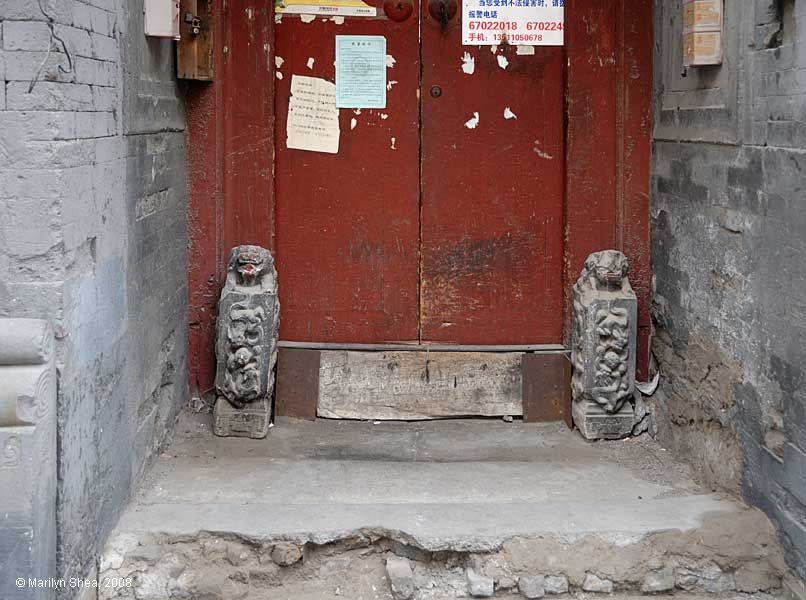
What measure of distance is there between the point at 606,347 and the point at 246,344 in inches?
71.6

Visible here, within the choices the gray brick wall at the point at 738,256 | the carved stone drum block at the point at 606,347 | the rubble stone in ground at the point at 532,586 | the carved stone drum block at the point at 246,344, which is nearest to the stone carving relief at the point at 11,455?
the rubble stone in ground at the point at 532,586

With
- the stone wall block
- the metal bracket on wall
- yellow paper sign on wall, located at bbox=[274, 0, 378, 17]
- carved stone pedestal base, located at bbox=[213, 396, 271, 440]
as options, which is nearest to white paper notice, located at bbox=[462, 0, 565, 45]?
yellow paper sign on wall, located at bbox=[274, 0, 378, 17]

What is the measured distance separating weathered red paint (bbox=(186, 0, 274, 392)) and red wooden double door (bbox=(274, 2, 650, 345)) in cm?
10

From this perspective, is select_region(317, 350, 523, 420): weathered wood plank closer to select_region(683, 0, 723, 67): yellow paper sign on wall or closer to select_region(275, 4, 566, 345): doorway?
select_region(275, 4, 566, 345): doorway

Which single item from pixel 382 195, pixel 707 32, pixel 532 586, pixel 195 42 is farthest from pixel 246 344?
pixel 707 32

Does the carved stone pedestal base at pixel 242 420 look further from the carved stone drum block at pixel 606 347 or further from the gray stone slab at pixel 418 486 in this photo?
the carved stone drum block at pixel 606 347

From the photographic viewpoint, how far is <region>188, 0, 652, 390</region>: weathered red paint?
5.93m

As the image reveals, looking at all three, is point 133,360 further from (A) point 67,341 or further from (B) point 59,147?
(B) point 59,147

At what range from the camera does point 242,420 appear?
18.8 feet

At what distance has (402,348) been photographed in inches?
240

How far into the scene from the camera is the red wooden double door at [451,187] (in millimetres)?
5957

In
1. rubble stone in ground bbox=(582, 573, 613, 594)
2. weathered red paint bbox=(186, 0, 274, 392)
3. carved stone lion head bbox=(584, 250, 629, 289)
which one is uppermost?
weathered red paint bbox=(186, 0, 274, 392)

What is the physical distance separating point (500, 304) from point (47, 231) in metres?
3.05

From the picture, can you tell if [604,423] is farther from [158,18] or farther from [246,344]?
[158,18]
